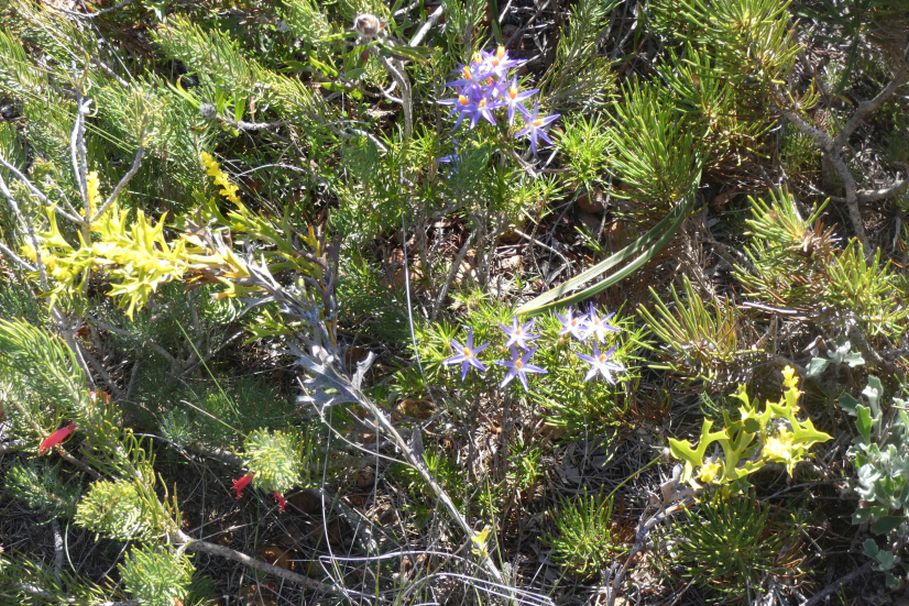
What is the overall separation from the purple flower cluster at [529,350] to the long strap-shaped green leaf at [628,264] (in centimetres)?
13

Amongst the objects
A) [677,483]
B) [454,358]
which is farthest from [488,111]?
[677,483]

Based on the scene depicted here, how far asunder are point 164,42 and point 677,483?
170 cm

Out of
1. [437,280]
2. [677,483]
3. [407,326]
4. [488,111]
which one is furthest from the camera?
[437,280]

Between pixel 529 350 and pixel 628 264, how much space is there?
0.45 metres

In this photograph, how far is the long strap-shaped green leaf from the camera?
2.36 meters

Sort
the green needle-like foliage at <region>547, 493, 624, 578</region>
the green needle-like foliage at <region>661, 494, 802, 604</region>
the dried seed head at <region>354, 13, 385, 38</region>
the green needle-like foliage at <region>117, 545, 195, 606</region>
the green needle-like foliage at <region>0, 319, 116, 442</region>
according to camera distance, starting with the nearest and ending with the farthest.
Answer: the dried seed head at <region>354, 13, 385, 38</region> < the green needle-like foliage at <region>0, 319, 116, 442</region> < the green needle-like foliage at <region>117, 545, 195, 606</region> < the green needle-like foliage at <region>661, 494, 802, 604</region> < the green needle-like foliage at <region>547, 493, 624, 578</region>

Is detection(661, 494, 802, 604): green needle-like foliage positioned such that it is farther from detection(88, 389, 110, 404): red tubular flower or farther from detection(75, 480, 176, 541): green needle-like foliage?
detection(88, 389, 110, 404): red tubular flower

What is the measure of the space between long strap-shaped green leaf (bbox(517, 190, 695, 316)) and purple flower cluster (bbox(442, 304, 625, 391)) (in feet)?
0.41

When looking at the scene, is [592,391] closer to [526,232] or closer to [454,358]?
[454,358]

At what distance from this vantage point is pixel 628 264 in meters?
2.47

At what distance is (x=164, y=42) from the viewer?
224cm

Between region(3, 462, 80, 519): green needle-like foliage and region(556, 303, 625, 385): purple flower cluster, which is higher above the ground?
region(556, 303, 625, 385): purple flower cluster

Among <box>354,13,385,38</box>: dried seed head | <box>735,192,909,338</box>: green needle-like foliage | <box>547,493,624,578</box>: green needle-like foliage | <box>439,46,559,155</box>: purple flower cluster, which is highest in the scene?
<box>354,13,385,38</box>: dried seed head

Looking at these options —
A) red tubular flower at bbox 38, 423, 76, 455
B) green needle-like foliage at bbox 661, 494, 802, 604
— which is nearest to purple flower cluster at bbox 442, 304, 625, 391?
green needle-like foliage at bbox 661, 494, 802, 604
